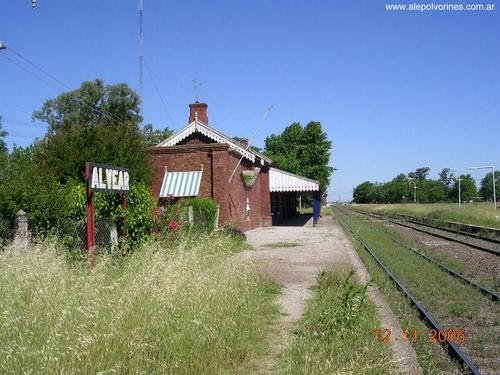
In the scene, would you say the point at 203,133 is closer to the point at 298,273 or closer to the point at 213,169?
the point at 213,169

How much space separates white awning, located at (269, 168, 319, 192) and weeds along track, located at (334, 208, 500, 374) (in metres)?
17.6

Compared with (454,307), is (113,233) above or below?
above

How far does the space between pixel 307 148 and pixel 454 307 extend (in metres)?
56.7

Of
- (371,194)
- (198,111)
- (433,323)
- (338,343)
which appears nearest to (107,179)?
(338,343)

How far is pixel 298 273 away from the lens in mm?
11641

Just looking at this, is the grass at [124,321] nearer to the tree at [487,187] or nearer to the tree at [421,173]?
the tree at [487,187]

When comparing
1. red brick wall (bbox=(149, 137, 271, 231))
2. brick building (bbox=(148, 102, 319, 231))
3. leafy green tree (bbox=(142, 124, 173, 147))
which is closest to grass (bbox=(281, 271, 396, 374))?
brick building (bbox=(148, 102, 319, 231))

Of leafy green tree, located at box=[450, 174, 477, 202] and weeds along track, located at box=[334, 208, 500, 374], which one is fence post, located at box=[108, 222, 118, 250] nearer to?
weeds along track, located at box=[334, 208, 500, 374]

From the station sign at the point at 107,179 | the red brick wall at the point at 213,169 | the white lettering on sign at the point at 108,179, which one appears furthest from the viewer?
the red brick wall at the point at 213,169

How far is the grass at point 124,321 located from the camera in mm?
3732

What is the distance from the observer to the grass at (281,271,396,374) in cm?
453

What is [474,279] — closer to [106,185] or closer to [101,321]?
[106,185]

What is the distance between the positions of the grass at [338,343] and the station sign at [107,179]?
14.1ft
